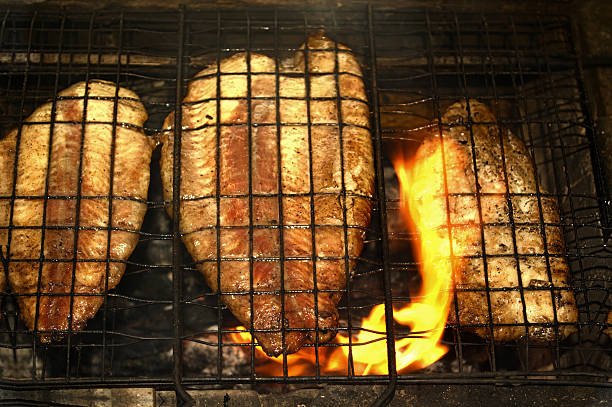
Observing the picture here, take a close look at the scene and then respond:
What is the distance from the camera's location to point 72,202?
3.28 m

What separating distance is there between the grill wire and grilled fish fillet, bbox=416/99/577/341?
20cm

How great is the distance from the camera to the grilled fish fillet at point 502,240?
10.6ft

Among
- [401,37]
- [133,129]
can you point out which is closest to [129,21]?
[133,129]

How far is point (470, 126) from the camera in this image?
352cm

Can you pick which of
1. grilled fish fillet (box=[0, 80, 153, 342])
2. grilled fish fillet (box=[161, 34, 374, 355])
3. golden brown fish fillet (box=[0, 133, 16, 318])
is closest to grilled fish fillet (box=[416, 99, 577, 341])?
grilled fish fillet (box=[161, 34, 374, 355])

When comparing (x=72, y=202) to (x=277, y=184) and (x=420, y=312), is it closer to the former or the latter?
(x=277, y=184)

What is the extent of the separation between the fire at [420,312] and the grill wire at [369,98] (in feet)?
0.54

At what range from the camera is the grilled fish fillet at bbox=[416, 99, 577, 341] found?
3.22 m

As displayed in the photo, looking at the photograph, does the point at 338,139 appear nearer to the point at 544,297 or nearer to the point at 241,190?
the point at 241,190

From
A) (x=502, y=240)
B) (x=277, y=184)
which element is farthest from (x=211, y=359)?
(x=502, y=240)

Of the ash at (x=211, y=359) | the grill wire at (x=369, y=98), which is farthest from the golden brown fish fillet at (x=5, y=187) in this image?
the ash at (x=211, y=359)

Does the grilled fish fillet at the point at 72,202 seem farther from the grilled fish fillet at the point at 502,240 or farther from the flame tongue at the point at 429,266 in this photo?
the grilled fish fillet at the point at 502,240

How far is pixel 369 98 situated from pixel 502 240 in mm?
1461

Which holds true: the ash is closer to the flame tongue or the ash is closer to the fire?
the fire
